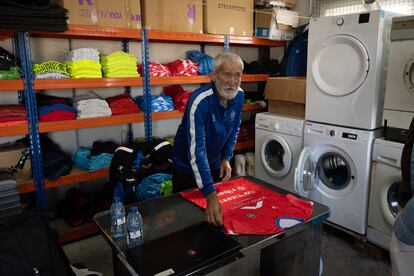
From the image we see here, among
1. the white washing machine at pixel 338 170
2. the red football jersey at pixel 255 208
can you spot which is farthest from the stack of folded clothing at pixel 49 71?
the white washing machine at pixel 338 170

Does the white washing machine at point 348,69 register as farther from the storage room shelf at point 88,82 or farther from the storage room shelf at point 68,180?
the storage room shelf at point 68,180

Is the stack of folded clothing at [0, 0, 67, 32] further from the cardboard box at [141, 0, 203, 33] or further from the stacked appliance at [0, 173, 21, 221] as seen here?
the stacked appliance at [0, 173, 21, 221]

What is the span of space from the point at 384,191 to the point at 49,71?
2783 mm

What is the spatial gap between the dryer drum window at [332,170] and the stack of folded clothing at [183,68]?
Result: 1541mm

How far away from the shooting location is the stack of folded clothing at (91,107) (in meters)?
2.70

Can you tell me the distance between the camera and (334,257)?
2561mm

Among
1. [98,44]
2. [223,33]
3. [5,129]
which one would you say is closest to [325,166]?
[223,33]

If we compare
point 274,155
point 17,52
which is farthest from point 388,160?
point 17,52

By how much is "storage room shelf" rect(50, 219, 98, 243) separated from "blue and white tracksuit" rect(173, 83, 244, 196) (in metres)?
1.26

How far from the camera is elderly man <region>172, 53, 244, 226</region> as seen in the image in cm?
165

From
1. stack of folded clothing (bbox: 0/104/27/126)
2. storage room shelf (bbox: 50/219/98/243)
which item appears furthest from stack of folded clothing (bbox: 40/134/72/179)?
storage room shelf (bbox: 50/219/98/243)

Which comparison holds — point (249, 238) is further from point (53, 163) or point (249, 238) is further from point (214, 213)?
point (53, 163)

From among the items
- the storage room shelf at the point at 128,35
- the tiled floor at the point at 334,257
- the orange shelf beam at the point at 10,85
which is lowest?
the tiled floor at the point at 334,257

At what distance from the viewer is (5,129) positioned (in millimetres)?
2326
